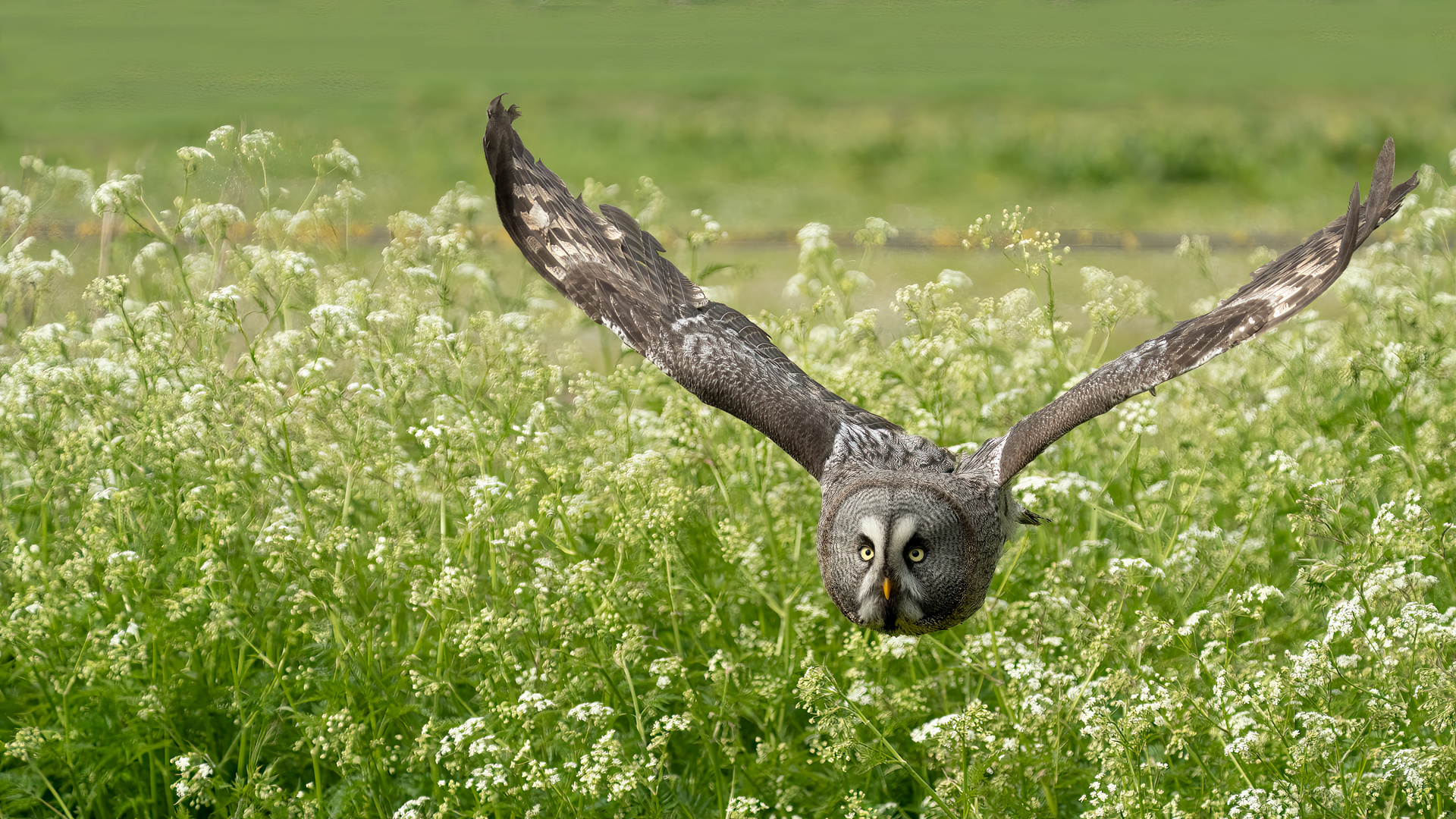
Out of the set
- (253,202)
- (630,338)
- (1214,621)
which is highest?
(253,202)

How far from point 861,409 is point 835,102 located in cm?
1902

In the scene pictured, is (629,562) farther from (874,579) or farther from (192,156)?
(192,156)

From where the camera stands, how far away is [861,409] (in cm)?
550

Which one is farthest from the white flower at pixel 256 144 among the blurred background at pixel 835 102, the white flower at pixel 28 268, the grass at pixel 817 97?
the grass at pixel 817 97

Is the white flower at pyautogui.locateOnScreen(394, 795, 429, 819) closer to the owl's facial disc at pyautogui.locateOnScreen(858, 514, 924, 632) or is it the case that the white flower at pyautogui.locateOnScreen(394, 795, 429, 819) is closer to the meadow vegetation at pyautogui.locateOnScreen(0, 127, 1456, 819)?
the meadow vegetation at pyautogui.locateOnScreen(0, 127, 1456, 819)

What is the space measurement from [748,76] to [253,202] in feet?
43.8

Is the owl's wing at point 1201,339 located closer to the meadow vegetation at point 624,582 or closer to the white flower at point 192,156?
the meadow vegetation at point 624,582

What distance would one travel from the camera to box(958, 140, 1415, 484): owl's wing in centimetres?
437

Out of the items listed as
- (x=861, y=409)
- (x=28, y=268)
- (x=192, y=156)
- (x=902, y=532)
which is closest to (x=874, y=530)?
(x=902, y=532)

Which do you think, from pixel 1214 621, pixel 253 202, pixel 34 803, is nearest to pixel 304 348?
pixel 34 803

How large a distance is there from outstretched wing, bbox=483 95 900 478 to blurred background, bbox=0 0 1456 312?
6.69 metres

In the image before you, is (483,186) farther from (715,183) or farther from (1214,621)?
(1214,621)

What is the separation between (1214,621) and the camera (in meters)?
3.86

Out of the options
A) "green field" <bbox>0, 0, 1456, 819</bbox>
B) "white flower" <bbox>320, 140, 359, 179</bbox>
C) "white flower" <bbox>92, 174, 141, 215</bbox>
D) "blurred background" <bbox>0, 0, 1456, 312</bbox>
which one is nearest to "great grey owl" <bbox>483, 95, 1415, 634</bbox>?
"green field" <bbox>0, 0, 1456, 819</bbox>
